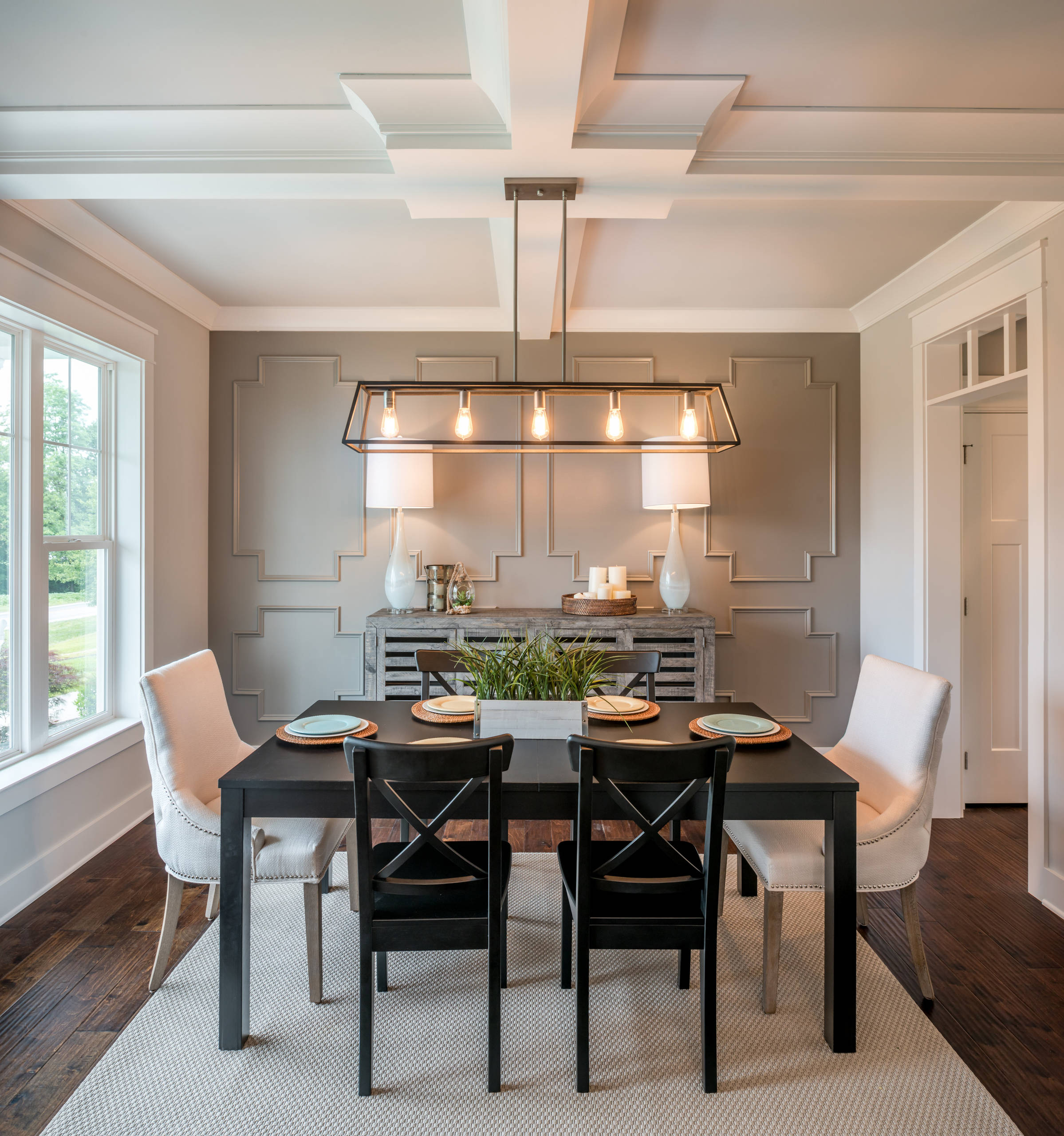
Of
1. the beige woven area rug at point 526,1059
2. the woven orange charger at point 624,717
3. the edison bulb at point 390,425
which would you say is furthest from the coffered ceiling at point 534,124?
the beige woven area rug at point 526,1059

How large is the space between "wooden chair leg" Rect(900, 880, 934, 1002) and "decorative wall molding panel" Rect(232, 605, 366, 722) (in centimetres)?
283

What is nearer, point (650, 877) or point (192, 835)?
point (650, 877)

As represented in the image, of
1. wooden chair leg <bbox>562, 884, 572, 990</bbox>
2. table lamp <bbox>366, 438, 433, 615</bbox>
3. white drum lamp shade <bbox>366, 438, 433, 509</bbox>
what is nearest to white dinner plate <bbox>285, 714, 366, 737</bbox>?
wooden chair leg <bbox>562, 884, 572, 990</bbox>

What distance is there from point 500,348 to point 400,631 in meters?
1.66

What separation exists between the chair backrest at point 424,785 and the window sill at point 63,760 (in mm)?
1551

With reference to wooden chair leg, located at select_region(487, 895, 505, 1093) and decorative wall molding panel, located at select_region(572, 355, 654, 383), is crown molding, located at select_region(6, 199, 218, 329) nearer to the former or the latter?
decorative wall molding panel, located at select_region(572, 355, 654, 383)

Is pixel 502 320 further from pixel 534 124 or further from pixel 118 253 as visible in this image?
pixel 534 124

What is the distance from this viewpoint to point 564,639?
3600 mm

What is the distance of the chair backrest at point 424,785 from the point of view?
1.56 m

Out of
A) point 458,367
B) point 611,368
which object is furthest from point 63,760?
point 611,368

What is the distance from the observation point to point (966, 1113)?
1594 mm

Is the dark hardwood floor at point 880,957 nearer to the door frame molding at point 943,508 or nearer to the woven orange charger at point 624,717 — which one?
the door frame molding at point 943,508

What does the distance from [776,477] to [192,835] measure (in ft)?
10.9

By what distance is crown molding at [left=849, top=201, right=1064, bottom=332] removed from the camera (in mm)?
2613
